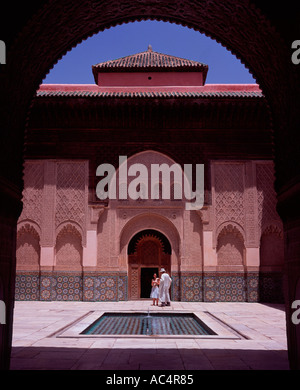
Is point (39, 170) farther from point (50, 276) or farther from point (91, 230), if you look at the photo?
point (50, 276)

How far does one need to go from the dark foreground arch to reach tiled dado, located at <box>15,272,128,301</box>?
24.9 ft

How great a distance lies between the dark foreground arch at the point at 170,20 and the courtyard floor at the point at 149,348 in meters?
0.66

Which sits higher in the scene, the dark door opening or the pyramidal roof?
the pyramidal roof

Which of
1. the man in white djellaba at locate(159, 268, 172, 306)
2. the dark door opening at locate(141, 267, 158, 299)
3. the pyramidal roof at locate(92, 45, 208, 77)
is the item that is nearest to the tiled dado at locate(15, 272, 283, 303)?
the dark door opening at locate(141, 267, 158, 299)

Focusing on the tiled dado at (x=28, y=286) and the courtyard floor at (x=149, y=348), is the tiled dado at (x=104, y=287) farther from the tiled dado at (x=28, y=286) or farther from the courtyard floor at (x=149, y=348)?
the courtyard floor at (x=149, y=348)

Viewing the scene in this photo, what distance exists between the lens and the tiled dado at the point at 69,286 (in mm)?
10930

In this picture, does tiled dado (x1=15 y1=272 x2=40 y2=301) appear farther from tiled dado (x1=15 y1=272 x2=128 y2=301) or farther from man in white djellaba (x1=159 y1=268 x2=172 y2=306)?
man in white djellaba (x1=159 y1=268 x2=172 y2=306)

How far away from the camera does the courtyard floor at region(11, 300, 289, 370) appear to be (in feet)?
12.6

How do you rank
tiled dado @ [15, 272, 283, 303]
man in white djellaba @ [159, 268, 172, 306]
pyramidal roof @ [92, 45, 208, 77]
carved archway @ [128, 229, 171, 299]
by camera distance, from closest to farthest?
man in white djellaba @ [159, 268, 172, 306] → tiled dado @ [15, 272, 283, 303] → carved archway @ [128, 229, 171, 299] → pyramidal roof @ [92, 45, 208, 77]

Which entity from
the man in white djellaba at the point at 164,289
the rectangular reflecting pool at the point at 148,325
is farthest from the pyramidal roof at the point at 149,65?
the rectangular reflecting pool at the point at 148,325

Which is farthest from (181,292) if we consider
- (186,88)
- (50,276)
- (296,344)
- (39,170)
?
(296,344)

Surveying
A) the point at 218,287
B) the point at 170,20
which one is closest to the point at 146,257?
the point at 218,287

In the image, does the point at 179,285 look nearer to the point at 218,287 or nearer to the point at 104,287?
the point at 218,287
